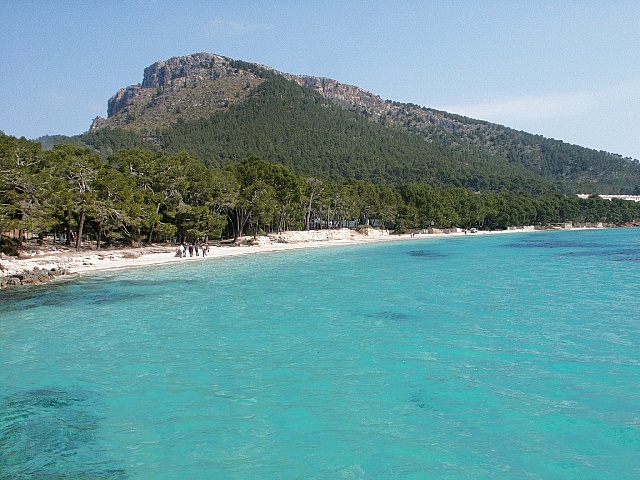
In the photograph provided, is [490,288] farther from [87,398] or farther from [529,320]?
[87,398]

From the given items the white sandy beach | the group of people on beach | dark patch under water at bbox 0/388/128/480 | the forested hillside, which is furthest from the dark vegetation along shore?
dark patch under water at bbox 0/388/128/480

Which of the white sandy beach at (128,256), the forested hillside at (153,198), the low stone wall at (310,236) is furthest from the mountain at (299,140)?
the white sandy beach at (128,256)

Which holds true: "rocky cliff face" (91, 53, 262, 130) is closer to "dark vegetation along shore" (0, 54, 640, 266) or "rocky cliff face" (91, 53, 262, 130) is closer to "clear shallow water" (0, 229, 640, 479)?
"dark vegetation along shore" (0, 54, 640, 266)

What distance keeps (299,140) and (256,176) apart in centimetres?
8766

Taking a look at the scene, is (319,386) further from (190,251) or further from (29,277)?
(190,251)

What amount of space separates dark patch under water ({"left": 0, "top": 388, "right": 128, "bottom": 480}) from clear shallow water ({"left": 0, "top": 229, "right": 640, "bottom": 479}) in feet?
0.13

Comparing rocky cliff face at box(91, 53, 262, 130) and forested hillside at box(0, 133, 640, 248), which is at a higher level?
rocky cliff face at box(91, 53, 262, 130)

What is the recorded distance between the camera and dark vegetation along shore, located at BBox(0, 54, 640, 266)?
42.4 m

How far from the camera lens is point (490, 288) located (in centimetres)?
2823

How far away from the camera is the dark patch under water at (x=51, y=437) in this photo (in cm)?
820

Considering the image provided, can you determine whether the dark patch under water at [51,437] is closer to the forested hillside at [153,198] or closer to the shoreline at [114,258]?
the shoreline at [114,258]

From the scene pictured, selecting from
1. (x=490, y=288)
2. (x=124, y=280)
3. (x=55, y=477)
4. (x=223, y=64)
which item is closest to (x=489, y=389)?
(x=55, y=477)

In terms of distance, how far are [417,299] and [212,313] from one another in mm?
9713

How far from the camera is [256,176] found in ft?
201
